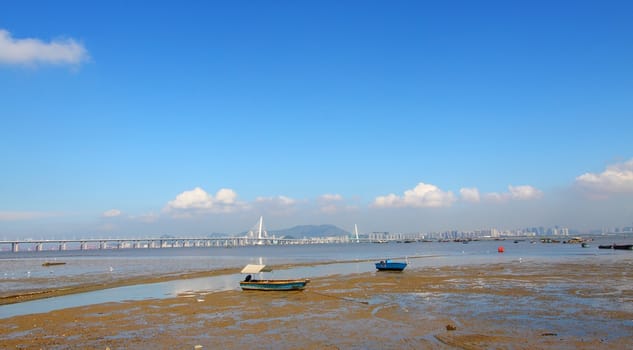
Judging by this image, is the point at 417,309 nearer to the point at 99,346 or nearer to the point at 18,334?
the point at 99,346

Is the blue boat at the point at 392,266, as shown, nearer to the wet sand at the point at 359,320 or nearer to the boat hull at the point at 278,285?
the wet sand at the point at 359,320

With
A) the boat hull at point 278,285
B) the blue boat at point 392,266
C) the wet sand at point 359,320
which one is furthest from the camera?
the blue boat at point 392,266

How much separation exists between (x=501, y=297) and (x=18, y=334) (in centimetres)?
2483

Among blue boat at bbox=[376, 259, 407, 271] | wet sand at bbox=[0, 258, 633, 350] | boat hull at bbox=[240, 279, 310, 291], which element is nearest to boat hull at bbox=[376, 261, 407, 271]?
blue boat at bbox=[376, 259, 407, 271]

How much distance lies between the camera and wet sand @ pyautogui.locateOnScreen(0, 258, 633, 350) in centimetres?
1816

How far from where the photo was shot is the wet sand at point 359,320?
59.6 ft

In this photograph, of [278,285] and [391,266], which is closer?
[278,285]

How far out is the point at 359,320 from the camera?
74.0 feet

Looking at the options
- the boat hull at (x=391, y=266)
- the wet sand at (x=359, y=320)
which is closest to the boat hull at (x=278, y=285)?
the wet sand at (x=359, y=320)

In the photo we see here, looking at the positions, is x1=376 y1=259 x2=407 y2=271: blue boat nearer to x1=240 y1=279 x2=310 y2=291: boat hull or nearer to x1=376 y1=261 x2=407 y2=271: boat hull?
x1=376 y1=261 x2=407 y2=271: boat hull

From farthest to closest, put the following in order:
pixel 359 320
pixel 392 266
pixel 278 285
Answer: pixel 392 266, pixel 278 285, pixel 359 320

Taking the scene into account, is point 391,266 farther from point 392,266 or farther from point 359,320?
point 359,320

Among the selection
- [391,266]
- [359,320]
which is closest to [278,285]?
[359,320]

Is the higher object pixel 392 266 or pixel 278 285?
pixel 278 285
